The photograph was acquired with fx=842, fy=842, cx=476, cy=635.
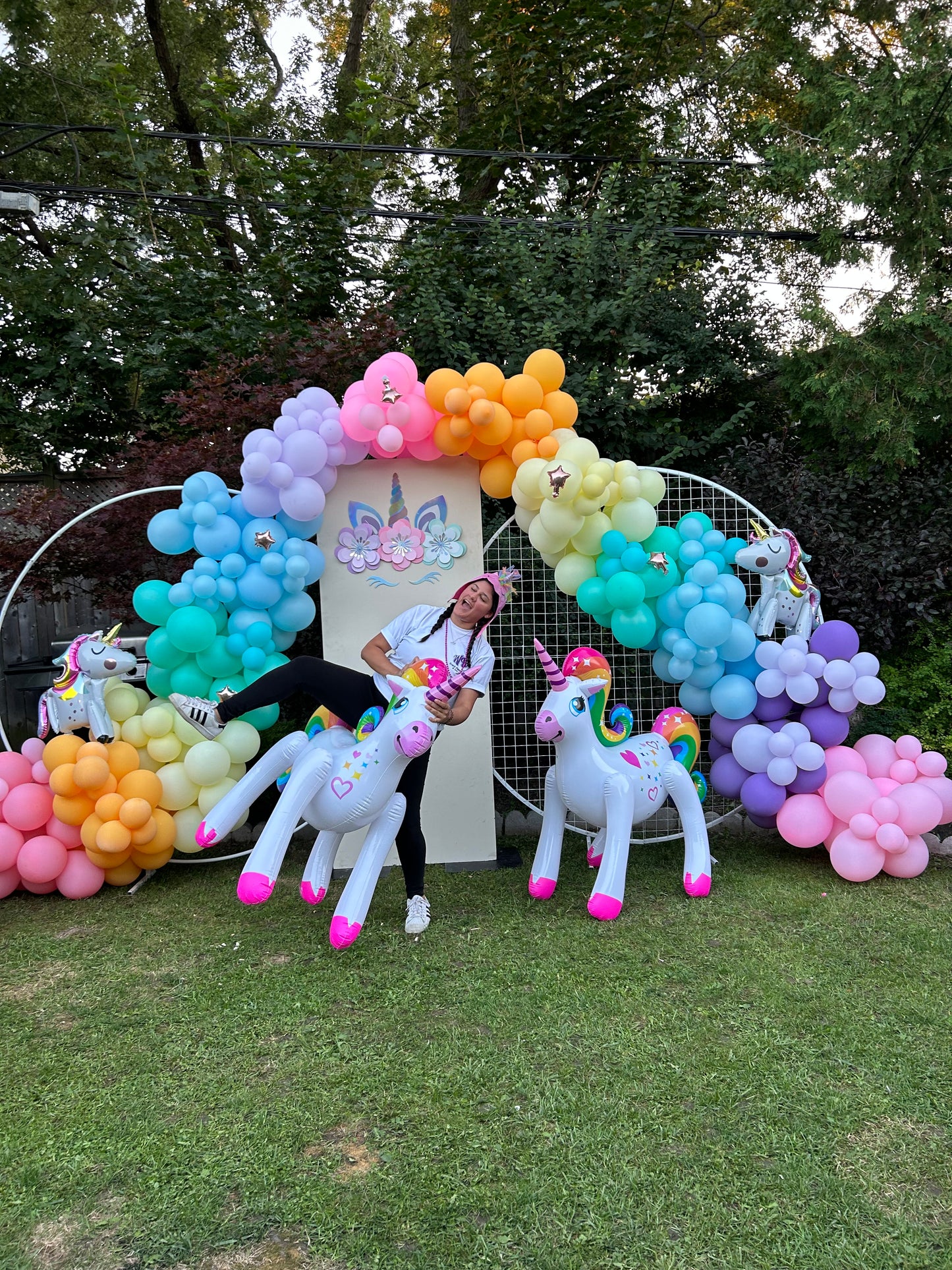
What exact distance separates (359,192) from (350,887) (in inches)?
217

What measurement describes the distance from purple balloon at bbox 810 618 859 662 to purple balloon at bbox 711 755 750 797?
705 mm

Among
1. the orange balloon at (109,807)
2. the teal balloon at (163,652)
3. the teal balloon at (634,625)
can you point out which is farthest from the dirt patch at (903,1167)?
the teal balloon at (163,652)

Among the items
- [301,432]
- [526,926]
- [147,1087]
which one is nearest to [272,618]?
[301,432]

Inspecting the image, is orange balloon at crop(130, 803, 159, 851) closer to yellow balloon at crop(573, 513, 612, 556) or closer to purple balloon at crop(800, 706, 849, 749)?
yellow balloon at crop(573, 513, 612, 556)

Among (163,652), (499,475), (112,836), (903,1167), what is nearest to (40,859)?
(112,836)

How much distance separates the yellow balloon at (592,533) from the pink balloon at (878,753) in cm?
170

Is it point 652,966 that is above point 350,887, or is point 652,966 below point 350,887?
below

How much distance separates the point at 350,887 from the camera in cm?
338

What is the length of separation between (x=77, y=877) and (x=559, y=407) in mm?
3253

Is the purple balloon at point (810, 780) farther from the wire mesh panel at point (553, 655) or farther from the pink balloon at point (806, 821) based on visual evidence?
the wire mesh panel at point (553, 655)

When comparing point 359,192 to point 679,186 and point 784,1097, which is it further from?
point 784,1097

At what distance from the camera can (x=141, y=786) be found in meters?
3.88

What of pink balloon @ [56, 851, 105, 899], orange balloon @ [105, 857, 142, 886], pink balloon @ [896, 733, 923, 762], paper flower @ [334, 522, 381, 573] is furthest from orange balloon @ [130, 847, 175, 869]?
pink balloon @ [896, 733, 923, 762]

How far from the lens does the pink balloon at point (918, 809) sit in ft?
13.0
